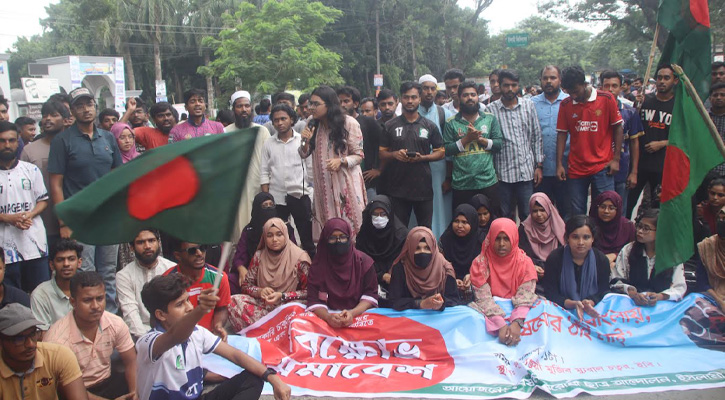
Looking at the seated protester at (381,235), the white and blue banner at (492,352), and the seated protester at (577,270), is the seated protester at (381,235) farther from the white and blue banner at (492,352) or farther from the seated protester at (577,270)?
the seated protester at (577,270)

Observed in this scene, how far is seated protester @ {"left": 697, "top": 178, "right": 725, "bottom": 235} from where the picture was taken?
198 inches

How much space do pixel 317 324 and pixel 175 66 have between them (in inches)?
1704

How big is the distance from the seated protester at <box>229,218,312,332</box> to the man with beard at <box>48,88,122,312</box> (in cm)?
113

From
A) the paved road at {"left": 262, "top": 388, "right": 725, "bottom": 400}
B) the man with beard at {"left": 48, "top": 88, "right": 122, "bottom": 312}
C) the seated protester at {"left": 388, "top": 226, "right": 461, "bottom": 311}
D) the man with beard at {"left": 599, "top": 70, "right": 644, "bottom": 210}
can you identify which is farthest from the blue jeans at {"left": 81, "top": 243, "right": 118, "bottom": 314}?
the man with beard at {"left": 599, "top": 70, "right": 644, "bottom": 210}

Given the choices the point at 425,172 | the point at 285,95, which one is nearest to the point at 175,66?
the point at 285,95

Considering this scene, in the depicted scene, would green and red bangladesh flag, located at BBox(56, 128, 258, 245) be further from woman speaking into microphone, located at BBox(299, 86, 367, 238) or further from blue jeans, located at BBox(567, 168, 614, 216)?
blue jeans, located at BBox(567, 168, 614, 216)

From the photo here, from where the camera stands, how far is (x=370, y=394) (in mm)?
3902

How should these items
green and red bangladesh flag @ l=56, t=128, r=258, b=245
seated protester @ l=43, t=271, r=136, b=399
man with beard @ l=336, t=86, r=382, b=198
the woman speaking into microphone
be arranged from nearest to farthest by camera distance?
green and red bangladesh flag @ l=56, t=128, r=258, b=245
seated protester @ l=43, t=271, r=136, b=399
the woman speaking into microphone
man with beard @ l=336, t=86, r=382, b=198

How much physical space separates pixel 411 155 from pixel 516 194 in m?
1.22

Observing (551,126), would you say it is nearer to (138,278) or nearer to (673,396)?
(673,396)

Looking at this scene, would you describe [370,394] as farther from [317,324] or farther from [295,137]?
[295,137]

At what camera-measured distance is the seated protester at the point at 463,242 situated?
523cm

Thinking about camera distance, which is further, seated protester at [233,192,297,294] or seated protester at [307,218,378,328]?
seated protester at [233,192,297,294]

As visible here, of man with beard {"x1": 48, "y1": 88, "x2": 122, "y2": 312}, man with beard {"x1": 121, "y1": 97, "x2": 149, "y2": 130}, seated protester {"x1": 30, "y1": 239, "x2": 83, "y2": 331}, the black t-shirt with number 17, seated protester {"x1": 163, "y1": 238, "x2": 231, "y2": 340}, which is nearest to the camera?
seated protester {"x1": 30, "y1": 239, "x2": 83, "y2": 331}
